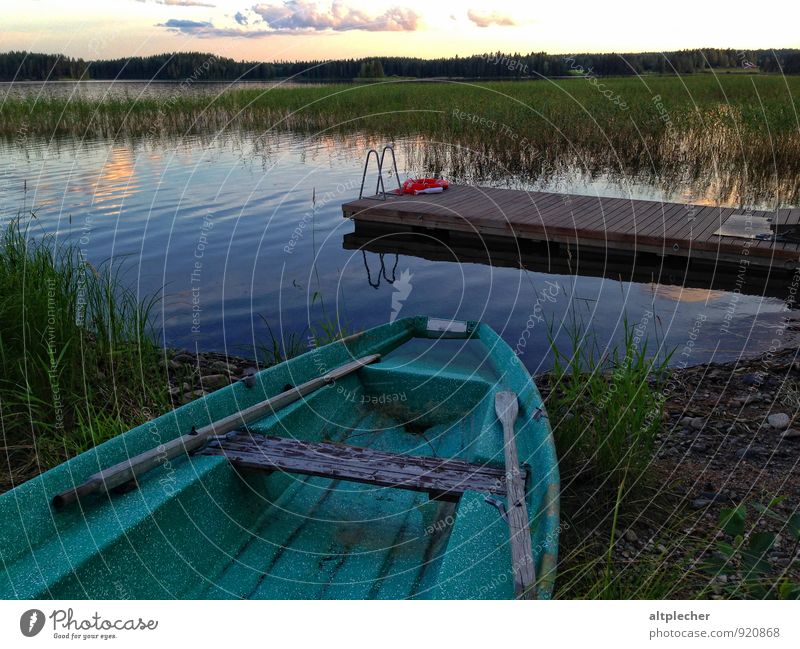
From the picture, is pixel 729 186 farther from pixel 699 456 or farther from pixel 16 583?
pixel 16 583

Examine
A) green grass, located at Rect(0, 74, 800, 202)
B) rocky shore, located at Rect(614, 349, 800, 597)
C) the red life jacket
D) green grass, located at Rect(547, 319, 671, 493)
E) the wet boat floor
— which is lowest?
rocky shore, located at Rect(614, 349, 800, 597)

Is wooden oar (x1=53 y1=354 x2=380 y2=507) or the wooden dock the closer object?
wooden oar (x1=53 y1=354 x2=380 y2=507)

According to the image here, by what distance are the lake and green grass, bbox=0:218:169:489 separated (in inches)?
77.5

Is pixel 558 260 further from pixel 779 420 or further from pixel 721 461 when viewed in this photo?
pixel 721 461

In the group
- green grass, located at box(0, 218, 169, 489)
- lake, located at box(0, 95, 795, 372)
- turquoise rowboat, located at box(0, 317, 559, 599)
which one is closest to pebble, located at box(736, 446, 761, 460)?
lake, located at box(0, 95, 795, 372)

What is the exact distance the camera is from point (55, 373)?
471 cm

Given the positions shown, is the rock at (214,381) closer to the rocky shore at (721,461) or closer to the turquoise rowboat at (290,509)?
the turquoise rowboat at (290,509)

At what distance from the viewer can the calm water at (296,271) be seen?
26.6ft

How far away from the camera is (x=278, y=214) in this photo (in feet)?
44.3

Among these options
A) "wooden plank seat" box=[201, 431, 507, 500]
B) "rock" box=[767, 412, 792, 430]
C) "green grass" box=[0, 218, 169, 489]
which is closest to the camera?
"wooden plank seat" box=[201, 431, 507, 500]

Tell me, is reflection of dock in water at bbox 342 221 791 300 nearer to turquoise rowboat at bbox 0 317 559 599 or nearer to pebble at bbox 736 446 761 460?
pebble at bbox 736 446 761 460

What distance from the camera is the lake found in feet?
26.3

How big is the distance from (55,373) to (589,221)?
8005 millimetres

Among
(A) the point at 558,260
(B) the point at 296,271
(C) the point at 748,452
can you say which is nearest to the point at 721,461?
(C) the point at 748,452
